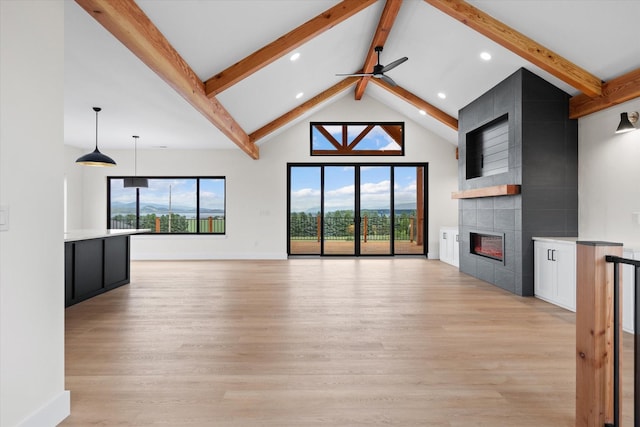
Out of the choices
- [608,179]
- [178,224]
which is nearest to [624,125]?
[608,179]

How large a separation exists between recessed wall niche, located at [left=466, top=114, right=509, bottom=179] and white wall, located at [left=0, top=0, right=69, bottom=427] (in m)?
5.26

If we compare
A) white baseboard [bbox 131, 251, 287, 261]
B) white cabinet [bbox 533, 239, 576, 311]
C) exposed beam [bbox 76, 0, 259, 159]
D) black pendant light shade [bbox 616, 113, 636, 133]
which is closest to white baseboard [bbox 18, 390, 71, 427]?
exposed beam [bbox 76, 0, 259, 159]

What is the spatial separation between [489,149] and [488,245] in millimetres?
1549

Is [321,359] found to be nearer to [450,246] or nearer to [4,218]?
[4,218]

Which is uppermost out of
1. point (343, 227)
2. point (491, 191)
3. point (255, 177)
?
point (255, 177)

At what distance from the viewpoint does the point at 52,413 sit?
180cm

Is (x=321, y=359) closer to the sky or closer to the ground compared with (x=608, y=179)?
closer to the ground

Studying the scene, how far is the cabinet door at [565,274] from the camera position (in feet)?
12.8

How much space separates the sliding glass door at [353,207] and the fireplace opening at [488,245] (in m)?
2.20

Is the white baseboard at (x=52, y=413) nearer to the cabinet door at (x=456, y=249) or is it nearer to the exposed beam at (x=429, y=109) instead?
the cabinet door at (x=456, y=249)

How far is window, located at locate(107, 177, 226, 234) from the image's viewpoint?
838 centimetres

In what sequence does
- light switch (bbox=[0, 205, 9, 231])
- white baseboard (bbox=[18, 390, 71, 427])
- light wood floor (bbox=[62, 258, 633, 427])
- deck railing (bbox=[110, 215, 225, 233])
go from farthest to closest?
1. deck railing (bbox=[110, 215, 225, 233])
2. light wood floor (bbox=[62, 258, 633, 427])
3. white baseboard (bbox=[18, 390, 71, 427])
4. light switch (bbox=[0, 205, 9, 231])

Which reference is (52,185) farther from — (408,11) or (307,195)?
(307,195)

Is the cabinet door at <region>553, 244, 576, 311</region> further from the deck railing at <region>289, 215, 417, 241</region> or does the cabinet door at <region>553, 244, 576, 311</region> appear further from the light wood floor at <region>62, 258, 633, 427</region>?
the deck railing at <region>289, 215, 417, 241</region>
